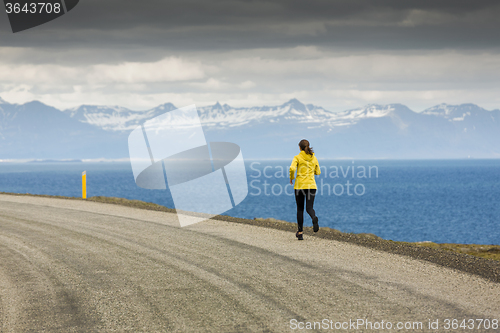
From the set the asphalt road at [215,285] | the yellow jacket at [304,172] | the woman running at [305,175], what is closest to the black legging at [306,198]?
the woman running at [305,175]

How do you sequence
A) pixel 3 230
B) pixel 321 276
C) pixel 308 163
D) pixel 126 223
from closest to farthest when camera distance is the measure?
pixel 321 276 < pixel 308 163 < pixel 3 230 < pixel 126 223

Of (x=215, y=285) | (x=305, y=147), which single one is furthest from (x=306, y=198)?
(x=215, y=285)

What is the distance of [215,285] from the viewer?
681 centimetres

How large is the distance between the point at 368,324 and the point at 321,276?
2168 mm

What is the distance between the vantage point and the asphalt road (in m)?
5.38

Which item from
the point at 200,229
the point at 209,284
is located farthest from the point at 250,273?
the point at 200,229

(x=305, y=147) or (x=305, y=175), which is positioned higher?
(x=305, y=147)

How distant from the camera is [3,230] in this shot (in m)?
12.4

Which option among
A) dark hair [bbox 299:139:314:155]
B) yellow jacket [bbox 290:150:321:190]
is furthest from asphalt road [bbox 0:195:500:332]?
dark hair [bbox 299:139:314:155]

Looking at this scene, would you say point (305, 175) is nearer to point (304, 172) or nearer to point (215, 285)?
point (304, 172)

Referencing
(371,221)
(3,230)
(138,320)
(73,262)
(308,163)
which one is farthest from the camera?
(371,221)

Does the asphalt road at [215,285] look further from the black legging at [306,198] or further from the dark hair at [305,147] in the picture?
the dark hair at [305,147]

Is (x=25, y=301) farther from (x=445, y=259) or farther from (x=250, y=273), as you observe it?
(x=445, y=259)

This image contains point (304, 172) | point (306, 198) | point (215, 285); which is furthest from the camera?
point (306, 198)
